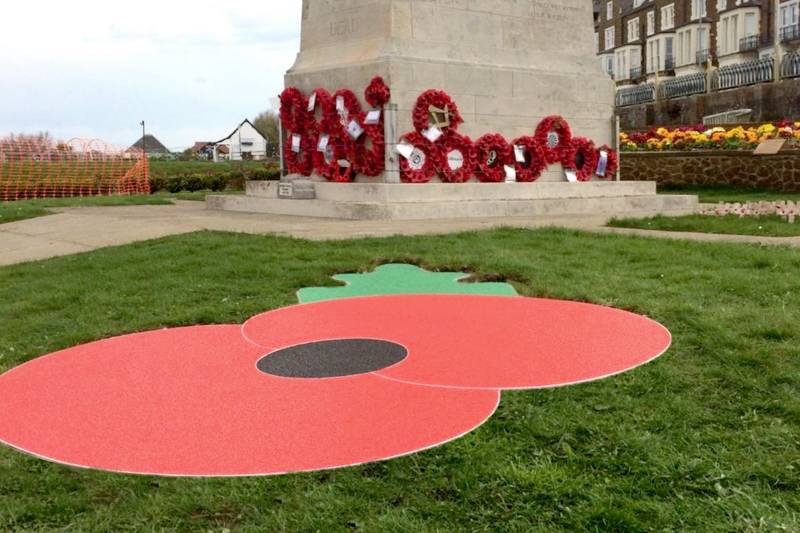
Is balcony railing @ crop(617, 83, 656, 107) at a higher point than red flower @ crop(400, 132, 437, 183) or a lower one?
higher

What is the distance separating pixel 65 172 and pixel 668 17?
51.4 meters

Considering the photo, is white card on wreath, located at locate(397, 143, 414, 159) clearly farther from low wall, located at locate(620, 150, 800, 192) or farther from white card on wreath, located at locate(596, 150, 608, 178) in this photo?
low wall, located at locate(620, 150, 800, 192)

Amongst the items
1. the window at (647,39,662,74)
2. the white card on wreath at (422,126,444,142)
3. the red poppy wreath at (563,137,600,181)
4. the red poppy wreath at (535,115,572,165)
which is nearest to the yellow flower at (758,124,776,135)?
the red poppy wreath at (563,137,600,181)

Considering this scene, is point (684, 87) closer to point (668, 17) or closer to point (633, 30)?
point (668, 17)

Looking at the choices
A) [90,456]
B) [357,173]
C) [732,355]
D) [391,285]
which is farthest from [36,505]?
[357,173]

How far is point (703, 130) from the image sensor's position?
26.5 m

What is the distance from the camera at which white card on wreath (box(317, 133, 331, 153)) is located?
14.8 m

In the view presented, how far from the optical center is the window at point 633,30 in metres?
70.0

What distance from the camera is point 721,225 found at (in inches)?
422

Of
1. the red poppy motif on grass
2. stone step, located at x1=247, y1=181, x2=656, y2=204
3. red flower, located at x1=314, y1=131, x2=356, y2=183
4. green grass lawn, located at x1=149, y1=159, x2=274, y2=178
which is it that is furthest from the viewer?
green grass lawn, located at x1=149, y1=159, x2=274, y2=178

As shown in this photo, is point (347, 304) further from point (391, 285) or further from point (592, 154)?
point (592, 154)

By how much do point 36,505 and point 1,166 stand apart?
2880 centimetres

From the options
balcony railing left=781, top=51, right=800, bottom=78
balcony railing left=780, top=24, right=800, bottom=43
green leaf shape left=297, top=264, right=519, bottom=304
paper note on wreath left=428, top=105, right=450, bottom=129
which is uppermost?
balcony railing left=780, top=24, right=800, bottom=43

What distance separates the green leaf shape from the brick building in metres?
33.5
